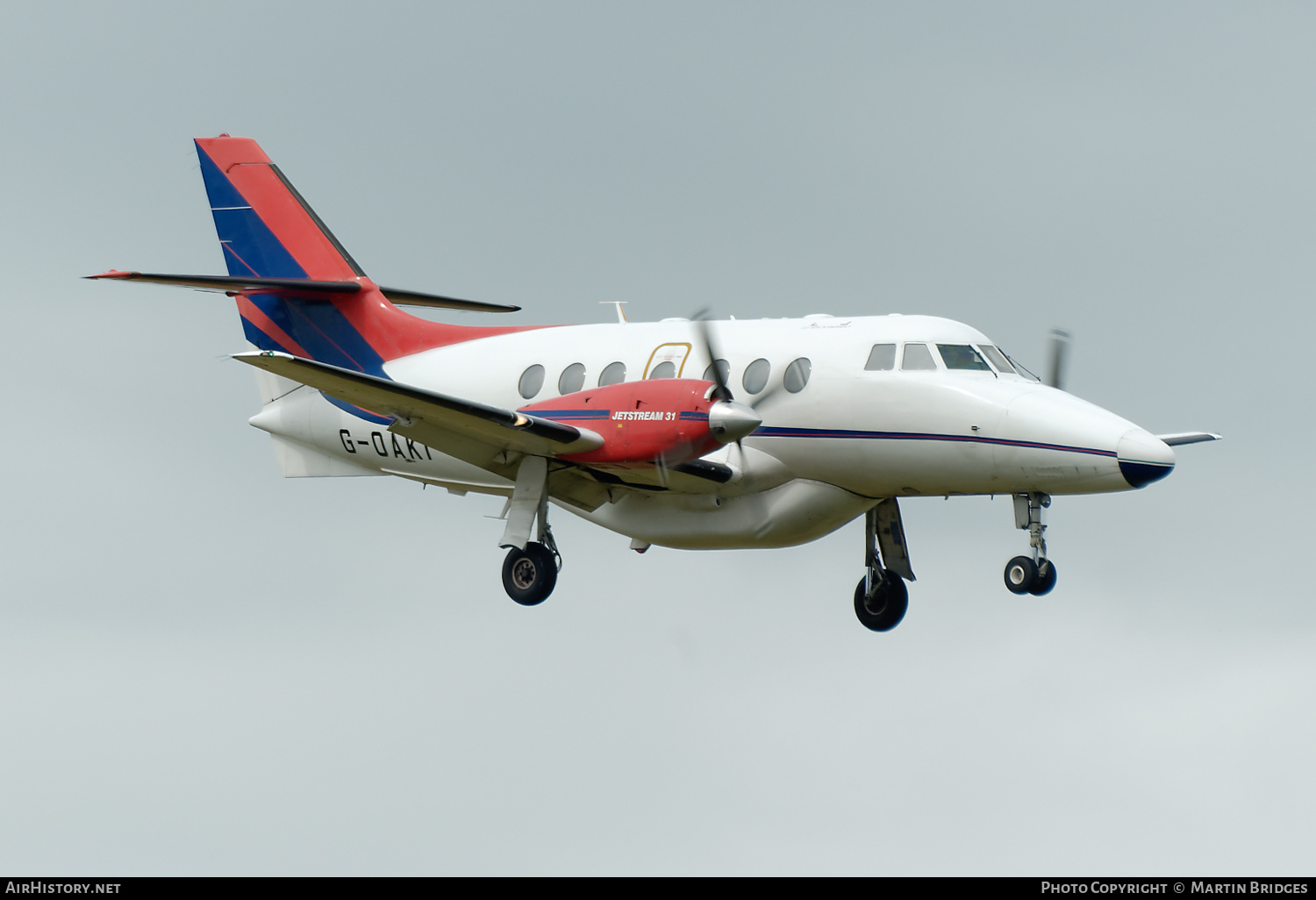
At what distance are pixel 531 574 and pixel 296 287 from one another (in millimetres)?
6200

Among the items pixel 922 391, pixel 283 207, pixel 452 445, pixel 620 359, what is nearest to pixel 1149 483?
pixel 922 391

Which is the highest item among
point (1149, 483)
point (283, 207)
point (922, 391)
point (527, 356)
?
point (283, 207)

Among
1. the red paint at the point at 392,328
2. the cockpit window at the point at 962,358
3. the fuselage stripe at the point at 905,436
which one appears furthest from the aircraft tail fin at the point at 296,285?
the cockpit window at the point at 962,358

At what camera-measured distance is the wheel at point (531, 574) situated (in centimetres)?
1950

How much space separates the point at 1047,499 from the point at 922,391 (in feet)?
6.20

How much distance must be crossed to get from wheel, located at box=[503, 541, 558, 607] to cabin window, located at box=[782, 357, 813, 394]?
135 inches

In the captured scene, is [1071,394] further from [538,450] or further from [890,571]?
[538,450]

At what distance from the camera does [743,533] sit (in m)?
20.2

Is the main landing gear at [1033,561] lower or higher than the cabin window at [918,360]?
lower

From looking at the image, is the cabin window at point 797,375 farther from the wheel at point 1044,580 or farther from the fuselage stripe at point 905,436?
the wheel at point 1044,580

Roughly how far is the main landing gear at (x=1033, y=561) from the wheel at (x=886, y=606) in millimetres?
2820

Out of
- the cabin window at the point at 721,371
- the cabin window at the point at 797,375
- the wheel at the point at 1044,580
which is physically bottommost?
the wheel at the point at 1044,580

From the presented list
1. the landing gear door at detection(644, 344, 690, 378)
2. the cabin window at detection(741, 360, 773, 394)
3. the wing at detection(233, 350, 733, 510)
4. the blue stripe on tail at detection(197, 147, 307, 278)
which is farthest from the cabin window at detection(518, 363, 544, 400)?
the blue stripe on tail at detection(197, 147, 307, 278)

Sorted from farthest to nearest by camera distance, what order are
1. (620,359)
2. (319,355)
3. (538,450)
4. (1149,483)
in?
(319,355)
(620,359)
(538,450)
(1149,483)
